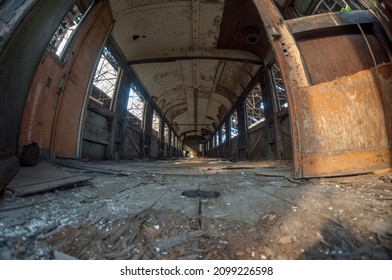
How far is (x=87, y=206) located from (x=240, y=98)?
953cm

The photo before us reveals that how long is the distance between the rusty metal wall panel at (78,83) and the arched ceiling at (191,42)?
904 millimetres

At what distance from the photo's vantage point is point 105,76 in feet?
28.0

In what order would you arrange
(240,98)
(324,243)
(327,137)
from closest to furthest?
(324,243)
(327,137)
(240,98)

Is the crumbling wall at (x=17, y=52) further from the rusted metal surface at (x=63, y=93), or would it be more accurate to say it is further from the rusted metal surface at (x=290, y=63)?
the rusted metal surface at (x=290, y=63)

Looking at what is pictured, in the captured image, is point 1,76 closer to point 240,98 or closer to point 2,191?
point 2,191

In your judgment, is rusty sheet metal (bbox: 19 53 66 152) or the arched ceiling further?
the arched ceiling

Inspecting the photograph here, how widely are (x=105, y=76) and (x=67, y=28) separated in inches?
196

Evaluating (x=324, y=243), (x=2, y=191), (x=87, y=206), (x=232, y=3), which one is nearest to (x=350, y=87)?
(x=324, y=243)

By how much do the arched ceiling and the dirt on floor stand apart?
541 cm

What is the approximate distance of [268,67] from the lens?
22.3ft

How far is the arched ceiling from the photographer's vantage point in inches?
212

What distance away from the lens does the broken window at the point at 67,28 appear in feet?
11.8

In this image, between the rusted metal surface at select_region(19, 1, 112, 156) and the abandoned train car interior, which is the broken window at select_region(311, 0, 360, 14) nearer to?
the abandoned train car interior

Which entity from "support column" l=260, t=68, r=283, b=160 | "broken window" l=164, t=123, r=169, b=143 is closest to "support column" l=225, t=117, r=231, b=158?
"broken window" l=164, t=123, r=169, b=143
